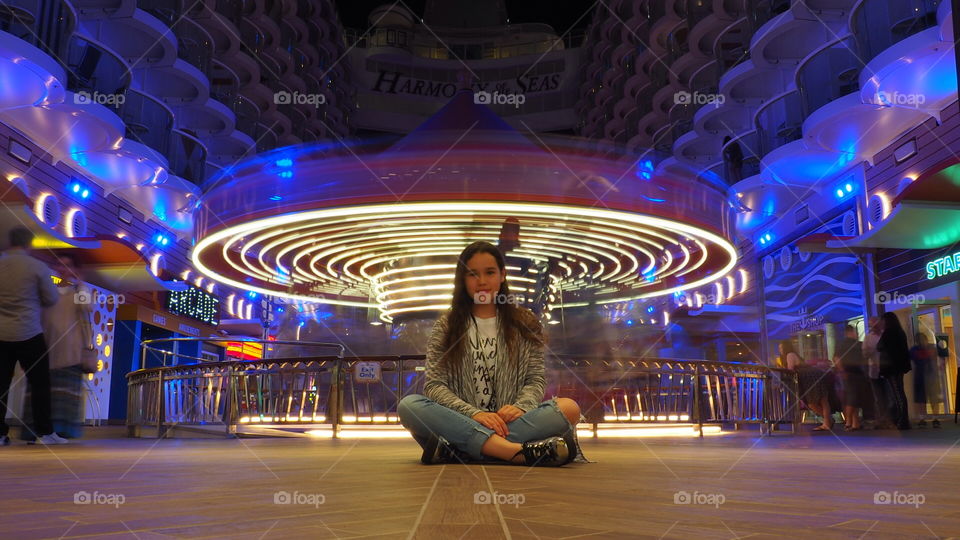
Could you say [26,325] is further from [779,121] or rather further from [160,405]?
[779,121]

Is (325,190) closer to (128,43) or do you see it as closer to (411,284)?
(411,284)

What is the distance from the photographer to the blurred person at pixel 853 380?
409 inches

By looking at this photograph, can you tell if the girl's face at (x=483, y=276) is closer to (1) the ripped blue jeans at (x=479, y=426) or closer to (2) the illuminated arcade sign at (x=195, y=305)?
(1) the ripped blue jeans at (x=479, y=426)

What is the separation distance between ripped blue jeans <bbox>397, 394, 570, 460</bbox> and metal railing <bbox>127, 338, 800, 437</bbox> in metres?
4.00

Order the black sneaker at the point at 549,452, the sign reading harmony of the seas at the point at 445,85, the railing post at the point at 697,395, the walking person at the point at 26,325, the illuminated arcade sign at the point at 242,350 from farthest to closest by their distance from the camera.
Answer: the sign reading harmony of the seas at the point at 445,85, the illuminated arcade sign at the point at 242,350, the railing post at the point at 697,395, the walking person at the point at 26,325, the black sneaker at the point at 549,452

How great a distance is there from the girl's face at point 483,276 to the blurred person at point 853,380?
832 cm

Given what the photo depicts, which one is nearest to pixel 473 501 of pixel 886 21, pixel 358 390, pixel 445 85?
pixel 358 390

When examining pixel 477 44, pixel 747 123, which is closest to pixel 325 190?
pixel 747 123

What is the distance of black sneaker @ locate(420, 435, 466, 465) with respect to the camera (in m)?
3.66

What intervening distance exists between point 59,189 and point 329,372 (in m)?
10.5

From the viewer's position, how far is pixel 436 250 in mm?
10992

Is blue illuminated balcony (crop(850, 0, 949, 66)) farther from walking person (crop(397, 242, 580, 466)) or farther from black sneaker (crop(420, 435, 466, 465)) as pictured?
black sneaker (crop(420, 435, 466, 465))


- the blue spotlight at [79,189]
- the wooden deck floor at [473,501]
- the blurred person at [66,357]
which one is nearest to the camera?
the wooden deck floor at [473,501]

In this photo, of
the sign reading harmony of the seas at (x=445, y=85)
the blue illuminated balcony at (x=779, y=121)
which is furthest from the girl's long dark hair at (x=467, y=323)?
the sign reading harmony of the seas at (x=445, y=85)
